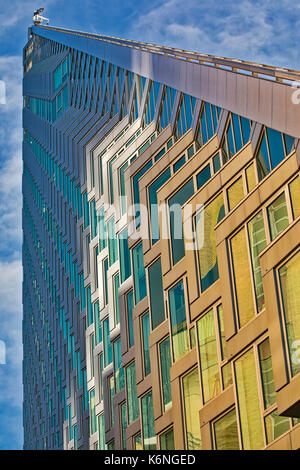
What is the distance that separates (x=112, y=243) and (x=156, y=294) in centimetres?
1231

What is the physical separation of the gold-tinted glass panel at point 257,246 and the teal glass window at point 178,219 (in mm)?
7180

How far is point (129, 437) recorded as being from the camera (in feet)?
133

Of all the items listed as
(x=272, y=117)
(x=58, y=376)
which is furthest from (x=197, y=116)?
(x=58, y=376)

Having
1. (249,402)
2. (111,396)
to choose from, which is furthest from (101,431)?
(249,402)

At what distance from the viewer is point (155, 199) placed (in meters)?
40.4

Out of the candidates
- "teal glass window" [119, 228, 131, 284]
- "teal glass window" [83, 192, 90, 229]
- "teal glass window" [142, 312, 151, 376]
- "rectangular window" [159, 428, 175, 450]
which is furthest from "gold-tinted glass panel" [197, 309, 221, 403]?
"teal glass window" [83, 192, 90, 229]

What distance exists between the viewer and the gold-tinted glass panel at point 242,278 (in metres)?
28.4

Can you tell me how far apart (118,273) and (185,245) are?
1361 cm

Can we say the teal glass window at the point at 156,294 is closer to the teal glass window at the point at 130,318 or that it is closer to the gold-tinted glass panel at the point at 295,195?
the teal glass window at the point at 130,318

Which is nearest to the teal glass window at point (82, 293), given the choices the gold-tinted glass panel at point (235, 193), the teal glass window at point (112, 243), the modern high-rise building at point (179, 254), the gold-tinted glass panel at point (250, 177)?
the modern high-rise building at point (179, 254)

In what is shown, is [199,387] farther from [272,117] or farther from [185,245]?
[272,117]

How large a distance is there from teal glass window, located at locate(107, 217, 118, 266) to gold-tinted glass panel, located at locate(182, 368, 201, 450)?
16563 millimetres

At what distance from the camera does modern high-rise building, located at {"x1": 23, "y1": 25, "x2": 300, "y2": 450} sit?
27172mm

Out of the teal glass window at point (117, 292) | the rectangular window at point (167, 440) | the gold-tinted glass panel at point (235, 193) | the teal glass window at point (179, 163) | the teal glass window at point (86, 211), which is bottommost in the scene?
the rectangular window at point (167, 440)
